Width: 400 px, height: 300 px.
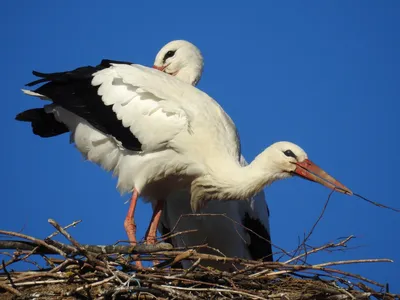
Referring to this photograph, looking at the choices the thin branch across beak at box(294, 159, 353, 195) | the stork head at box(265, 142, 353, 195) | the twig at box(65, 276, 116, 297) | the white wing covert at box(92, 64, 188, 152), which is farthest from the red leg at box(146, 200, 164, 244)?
the twig at box(65, 276, 116, 297)

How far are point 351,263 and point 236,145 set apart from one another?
198 centimetres

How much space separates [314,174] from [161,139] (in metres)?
1.35

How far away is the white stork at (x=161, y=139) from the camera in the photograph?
8664mm

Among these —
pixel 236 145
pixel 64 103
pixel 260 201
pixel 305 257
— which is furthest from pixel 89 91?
pixel 305 257

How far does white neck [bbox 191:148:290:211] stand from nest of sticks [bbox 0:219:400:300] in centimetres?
94

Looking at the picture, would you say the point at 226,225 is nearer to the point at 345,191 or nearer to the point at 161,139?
the point at 161,139

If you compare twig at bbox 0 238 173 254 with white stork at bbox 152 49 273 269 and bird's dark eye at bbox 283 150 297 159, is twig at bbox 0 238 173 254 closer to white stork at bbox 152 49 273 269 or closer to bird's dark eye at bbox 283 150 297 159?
bird's dark eye at bbox 283 150 297 159

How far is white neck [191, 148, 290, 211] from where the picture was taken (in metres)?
8.62

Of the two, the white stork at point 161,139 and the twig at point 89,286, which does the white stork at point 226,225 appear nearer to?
the white stork at point 161,139

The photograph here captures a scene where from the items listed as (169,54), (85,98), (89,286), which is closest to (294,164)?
(85,98)

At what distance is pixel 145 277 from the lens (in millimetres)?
7395

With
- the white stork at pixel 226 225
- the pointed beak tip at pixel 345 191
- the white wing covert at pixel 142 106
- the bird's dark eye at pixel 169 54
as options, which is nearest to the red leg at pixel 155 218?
the white stork at pixel 226 225

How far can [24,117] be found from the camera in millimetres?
9719

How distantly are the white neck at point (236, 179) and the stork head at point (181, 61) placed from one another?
176 cm
